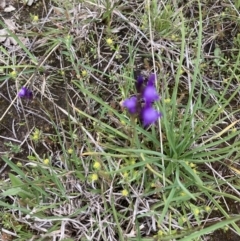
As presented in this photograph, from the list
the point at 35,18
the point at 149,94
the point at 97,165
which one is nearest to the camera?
the point at 149,94

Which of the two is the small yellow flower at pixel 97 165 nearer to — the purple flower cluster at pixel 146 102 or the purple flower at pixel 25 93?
the purple flower cluster at pixel 146 102

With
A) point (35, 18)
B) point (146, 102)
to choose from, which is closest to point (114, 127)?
point (146, 102)

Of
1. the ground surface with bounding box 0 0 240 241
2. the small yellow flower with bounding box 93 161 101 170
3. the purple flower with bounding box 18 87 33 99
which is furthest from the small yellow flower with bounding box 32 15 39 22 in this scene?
the small yellow flower with bounding box 93 161 101 170

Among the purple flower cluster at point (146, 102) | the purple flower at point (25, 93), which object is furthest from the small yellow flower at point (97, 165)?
the purple flower at point (25, 93)

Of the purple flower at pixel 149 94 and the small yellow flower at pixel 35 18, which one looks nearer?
the purple flower at pixel 149 94

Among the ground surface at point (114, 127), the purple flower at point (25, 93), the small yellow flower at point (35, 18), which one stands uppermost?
the small yellow flower at point (35, 18)

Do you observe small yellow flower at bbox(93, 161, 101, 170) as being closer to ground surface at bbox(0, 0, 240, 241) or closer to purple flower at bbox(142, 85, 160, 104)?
ground surface at bbox(0, 0, 240, 241)

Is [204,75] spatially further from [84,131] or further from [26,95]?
[26,95]

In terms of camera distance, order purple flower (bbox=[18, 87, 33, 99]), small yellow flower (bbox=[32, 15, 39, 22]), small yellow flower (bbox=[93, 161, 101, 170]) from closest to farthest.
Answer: small yellow flower (bbox=[93, 161, 101, 170]) → purple flower (bbox=[18, 87, 33, 99]) → small yellow flower (bbox=[32, 15, 39, 22])

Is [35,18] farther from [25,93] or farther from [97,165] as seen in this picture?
[97,165]
